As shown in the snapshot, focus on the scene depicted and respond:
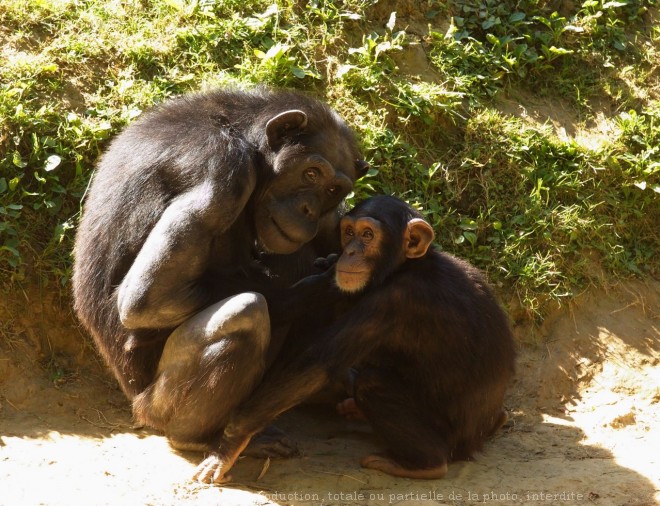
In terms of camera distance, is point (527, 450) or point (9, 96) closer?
point (527, 450)

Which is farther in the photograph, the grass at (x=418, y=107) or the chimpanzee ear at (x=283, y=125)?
the grass at (x=418, y=107)

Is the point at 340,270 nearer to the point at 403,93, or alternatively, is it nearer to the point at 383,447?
the point at 383,447

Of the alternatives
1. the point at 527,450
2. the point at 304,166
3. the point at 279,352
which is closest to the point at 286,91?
the point at 304,166

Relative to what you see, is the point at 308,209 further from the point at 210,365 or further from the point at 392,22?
the point at 392,22

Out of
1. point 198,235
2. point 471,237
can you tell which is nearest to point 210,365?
point 198,235

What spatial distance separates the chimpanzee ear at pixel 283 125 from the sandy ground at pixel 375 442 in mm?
2299

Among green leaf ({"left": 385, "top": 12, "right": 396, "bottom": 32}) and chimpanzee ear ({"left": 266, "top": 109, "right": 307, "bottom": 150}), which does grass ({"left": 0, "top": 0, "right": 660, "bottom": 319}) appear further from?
chimpanzee ear ({"left": 266, "top": 109, "right": 307, "bottom": 150})

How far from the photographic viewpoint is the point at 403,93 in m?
8.69

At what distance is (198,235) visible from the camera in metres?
5.69

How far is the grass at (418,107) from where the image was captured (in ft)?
25.8

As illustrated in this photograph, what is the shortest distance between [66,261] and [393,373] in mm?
2924

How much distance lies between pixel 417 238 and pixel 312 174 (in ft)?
2.93

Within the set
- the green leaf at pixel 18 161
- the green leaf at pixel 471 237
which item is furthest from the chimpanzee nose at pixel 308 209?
the green leaf at pixel 18 161

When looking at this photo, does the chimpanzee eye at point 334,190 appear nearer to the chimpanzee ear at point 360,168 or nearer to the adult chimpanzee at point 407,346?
the adult chimpanzee at point 407,346
